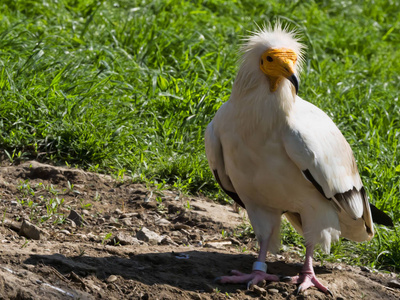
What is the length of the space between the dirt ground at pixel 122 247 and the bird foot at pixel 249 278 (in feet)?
0.15

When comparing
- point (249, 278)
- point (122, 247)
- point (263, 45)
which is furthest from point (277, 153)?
point (122, 247)

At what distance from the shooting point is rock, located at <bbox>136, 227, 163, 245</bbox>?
4785 millimetres

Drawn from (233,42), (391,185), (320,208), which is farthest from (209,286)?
(233,42)

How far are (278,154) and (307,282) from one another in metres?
0.79

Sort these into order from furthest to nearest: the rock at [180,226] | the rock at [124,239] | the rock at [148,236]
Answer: the rock at [180,226], the rock at [148,236], the rock at [124,239]

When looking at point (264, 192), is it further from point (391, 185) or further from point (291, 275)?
point (391, 185)

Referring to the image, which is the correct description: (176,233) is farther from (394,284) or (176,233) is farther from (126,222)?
(394,284)

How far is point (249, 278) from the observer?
13.9ft

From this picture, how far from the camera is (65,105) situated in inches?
232

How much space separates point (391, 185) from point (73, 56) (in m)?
3.07

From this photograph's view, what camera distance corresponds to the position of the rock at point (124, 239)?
465 cm

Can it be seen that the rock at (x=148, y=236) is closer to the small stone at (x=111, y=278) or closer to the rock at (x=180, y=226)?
the rock at (x=180, y=226)

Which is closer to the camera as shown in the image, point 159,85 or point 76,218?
point 76,218

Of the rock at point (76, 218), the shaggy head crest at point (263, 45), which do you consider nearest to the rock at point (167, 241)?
the rock at point (76, 218)
